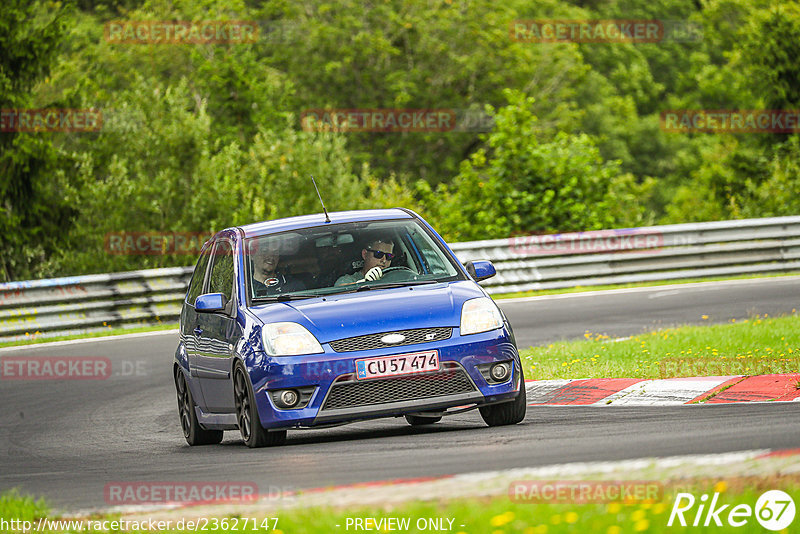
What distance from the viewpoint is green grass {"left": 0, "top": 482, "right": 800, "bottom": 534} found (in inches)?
186

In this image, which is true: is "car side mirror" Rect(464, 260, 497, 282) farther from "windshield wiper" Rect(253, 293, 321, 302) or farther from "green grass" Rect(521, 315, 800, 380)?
"green grass" Rect(521, 315, 800, 380)

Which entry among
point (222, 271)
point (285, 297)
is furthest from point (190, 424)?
point (285, 297)

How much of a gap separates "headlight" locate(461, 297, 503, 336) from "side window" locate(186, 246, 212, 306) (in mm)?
2724

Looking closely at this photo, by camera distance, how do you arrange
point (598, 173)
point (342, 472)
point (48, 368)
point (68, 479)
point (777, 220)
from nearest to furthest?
point (342, 472)
point (68, 479)
point (48, 368)
point (777, 220)
point (598, 173)

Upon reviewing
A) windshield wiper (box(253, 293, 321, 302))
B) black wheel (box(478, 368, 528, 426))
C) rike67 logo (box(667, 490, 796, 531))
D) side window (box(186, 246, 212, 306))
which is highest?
rike67 logo (box(667, 490, 796, 531))

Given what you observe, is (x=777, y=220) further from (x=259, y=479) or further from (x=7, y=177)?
(x=259, y=479)

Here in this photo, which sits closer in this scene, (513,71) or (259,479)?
(259,479)

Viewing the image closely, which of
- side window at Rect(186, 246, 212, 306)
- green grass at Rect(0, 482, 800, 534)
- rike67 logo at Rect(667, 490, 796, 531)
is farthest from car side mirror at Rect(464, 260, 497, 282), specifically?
rike67 logo at Rect(667, 490, 796, 531)

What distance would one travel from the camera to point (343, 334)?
821 cm

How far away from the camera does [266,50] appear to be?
54.4 m

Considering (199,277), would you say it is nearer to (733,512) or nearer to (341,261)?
(341,261)

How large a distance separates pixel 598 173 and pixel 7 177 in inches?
474

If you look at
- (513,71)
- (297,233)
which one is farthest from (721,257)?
(513,71)

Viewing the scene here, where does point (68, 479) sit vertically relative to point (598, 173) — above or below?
above
